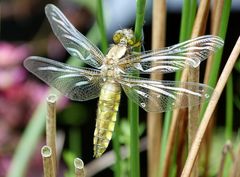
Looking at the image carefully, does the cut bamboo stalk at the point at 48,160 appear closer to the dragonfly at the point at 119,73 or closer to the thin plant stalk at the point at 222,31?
the dragonfly at the point at 119,73

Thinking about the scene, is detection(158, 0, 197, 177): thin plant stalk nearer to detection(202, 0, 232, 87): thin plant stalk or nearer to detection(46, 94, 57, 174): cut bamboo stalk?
detection(202, 0, 232, 87): thin plant stalk

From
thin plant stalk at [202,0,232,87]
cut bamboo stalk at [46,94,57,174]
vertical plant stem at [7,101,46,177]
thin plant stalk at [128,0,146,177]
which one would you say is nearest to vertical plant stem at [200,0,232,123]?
thin plant stalk at [202,0,232,87]


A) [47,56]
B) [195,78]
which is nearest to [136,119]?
[195,78]

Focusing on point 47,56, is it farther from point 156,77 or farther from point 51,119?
point 51,119

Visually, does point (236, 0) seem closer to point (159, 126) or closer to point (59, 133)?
point (59, 133)

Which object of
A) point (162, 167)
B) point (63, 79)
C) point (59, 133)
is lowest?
point (59, 133)

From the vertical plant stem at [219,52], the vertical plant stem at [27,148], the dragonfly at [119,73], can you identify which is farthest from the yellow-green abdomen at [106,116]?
the vertical plant stem at [27,148]

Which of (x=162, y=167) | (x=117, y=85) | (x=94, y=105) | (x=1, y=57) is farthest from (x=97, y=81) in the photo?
(x=94, y=105)
